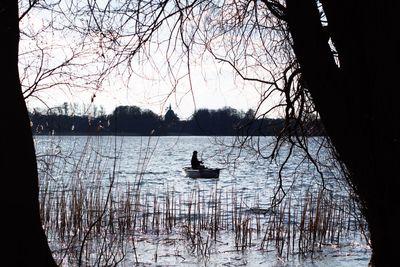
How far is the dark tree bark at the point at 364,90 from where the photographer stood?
7.75 ft

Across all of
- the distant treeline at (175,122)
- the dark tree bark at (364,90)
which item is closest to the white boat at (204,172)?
the distant treeline at (175,122)

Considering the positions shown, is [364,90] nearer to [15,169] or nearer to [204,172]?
[15,169]

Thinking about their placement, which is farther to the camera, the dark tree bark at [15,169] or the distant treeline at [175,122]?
the distant treeline at [175,122]

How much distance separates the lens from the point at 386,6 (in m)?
2.34

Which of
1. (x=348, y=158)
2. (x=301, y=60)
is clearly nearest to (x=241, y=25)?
(x=301, y=60)

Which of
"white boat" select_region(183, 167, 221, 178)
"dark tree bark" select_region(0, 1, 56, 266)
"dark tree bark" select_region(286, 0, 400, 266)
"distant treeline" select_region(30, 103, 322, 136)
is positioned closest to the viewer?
"dark tree bark" select_region(286, 0, 400, 266)

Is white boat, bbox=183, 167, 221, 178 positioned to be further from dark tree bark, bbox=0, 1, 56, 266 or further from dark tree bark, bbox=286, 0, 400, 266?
dark tree bark, bbox=286, 0, 400, 266

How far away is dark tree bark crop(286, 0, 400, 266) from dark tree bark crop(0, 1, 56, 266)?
1555 millimetres

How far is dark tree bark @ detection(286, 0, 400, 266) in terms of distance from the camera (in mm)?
2363

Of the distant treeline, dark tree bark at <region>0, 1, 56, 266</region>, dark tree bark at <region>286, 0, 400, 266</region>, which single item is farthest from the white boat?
dark tree bark at <region>286, 0, 400, 266</region>

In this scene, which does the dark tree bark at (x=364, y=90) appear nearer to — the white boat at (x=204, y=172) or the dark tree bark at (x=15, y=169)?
the dark tree bark at (x=15, y=169)

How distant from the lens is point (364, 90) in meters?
2.48

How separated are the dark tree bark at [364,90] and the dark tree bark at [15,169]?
1555mm

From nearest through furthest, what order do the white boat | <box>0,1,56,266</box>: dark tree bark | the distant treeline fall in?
<box>0,1,56,266</box>: dark tree bark, the distant treeline, the white boat
